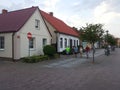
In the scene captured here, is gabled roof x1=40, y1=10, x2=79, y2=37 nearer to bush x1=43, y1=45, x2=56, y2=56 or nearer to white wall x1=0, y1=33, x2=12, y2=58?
bush x1=43, y1=45, x2=56, y2=56

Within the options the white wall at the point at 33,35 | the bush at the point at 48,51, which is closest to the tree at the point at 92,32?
the bush at the point at 48,51

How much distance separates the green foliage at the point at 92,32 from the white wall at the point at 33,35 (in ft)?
19.9

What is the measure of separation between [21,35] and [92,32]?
746cm

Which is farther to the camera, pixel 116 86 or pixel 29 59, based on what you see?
pixel 29 59

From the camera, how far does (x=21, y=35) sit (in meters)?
20.2

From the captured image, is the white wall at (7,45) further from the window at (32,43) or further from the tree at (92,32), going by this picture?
the tree at (92,32)

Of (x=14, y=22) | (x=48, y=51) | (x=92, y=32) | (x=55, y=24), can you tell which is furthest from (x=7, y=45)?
(x=55, y=24)

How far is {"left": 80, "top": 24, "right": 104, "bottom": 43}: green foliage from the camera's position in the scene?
65.2 ft

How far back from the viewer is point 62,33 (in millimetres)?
32344

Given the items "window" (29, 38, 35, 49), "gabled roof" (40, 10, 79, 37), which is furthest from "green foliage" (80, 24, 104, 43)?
"gabled roof" (40, 10, 79, 37)

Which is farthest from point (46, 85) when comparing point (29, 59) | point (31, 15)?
point (31, 15)

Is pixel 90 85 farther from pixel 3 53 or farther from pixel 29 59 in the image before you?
pixel 3 53

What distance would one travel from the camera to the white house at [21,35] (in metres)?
19.7

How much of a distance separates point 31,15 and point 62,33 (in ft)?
35.9
